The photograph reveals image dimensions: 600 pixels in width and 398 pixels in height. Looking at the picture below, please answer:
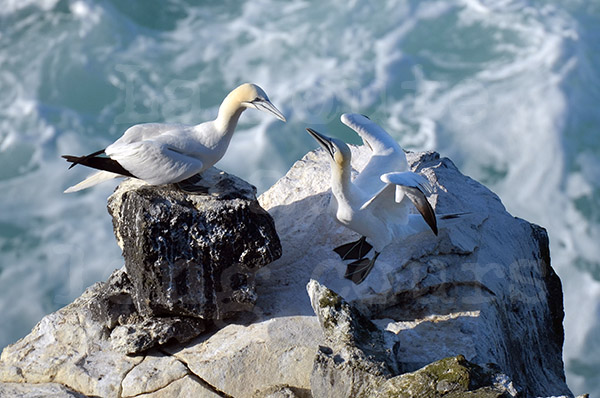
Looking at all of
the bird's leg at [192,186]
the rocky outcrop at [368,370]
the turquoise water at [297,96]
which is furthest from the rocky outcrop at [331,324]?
the turquoise water at [297,96]

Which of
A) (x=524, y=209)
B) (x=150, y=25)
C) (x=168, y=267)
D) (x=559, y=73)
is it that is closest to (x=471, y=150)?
(x=524, y=209)

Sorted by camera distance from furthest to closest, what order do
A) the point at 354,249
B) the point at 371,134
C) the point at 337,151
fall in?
the point at 371,134 → the point at 354,249 → the point at 337,151

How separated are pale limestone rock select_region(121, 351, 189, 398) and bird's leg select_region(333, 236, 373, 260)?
1.31 metres

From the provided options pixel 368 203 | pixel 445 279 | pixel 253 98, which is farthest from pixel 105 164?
pixel 445 279

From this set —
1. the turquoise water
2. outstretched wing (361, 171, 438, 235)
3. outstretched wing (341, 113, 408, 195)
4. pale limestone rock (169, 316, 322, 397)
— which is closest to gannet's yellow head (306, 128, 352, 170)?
outstretched wing (361, 171, 438, 235)

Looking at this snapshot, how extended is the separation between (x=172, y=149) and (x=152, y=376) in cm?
133

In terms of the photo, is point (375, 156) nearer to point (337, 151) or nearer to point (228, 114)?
point (337, 151)

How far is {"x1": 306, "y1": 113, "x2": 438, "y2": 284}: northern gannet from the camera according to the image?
16.2 ft

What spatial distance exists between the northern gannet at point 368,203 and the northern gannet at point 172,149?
0.47 m

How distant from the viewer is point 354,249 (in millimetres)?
5309

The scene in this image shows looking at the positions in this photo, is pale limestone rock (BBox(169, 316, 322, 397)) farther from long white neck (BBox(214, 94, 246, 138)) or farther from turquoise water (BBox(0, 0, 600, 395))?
turquoise water (BBox(0, 0, 600, 395))

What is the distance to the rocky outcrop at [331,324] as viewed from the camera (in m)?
4.19

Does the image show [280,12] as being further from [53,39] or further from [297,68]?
[53,39]

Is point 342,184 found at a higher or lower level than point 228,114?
lower
